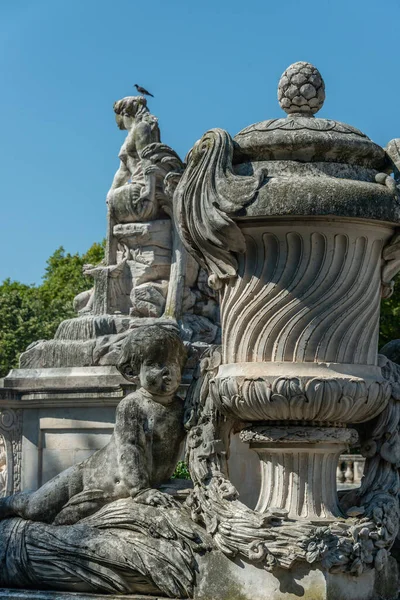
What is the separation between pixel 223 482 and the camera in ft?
21.7

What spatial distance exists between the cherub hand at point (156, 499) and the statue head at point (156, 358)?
1.78 feet

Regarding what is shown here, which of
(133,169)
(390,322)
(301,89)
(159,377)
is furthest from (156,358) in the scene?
(390,322)

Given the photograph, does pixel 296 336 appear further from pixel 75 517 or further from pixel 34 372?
pixel 34 372

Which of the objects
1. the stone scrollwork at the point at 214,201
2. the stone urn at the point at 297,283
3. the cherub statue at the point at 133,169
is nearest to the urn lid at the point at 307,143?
the stone urn at the point at 297,283

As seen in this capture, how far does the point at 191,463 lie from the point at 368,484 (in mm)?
971

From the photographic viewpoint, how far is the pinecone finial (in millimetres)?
7027

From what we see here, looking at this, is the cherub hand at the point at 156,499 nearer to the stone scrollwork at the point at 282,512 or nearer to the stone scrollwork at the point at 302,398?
the stone scrollwork at the point at 282,512

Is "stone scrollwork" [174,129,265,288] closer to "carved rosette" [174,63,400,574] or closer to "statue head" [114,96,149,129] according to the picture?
"carved rosette" [174,63,400,574]

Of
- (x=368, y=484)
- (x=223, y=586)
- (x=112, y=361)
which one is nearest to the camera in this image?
(x=223, y=586)

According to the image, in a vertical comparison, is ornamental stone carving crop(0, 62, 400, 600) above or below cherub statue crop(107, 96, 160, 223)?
below

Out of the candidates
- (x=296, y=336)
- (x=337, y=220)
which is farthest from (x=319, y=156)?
(x=296, y=336)

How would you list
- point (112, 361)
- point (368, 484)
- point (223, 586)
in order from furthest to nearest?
point (112, 361)
point (368, 484)
point (223, 586)

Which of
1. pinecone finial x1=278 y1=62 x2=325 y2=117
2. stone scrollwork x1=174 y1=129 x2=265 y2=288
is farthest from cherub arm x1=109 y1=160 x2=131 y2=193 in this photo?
A: stone scrollwork x1=174 y1=129 x2=265 y2=288

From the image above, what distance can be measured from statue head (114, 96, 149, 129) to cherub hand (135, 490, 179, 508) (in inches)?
356
